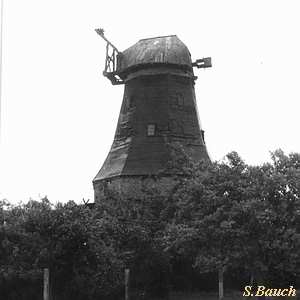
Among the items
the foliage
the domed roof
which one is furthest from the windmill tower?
the foliage

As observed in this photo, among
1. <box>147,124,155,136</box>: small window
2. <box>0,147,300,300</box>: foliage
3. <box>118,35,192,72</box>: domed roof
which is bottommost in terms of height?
<box>0,147,300,300</box>: foliage

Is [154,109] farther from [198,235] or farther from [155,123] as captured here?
[198,235]

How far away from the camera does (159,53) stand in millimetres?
34906

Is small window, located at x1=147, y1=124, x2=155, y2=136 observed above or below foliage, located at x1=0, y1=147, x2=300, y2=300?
above

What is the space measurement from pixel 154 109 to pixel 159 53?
9.54ft

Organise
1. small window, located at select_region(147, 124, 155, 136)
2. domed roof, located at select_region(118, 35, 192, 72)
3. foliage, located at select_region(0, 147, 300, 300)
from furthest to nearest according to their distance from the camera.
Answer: domed roof, located at select_region(118, 35, 192, 72)
small window, located at select_region(147, 124, 155, 136)
foliage, located at select_region(0, 147, 300, 300)

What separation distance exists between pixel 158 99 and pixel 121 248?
11886 mm

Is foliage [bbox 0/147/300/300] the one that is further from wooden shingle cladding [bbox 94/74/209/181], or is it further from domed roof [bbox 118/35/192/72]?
domed roof [bbox 118/35/192/72]

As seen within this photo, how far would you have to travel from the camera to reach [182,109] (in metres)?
35.5

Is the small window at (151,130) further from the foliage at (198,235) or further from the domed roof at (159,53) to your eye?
the foliage at (198,235)

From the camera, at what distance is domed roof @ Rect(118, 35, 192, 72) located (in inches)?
1372

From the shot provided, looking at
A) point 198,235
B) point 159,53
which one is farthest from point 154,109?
point 198,235

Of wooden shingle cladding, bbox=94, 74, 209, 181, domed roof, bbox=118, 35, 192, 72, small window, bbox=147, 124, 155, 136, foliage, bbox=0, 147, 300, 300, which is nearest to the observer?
foliage, bbox=0, 147, 300, 300

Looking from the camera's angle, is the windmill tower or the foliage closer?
the foliage
